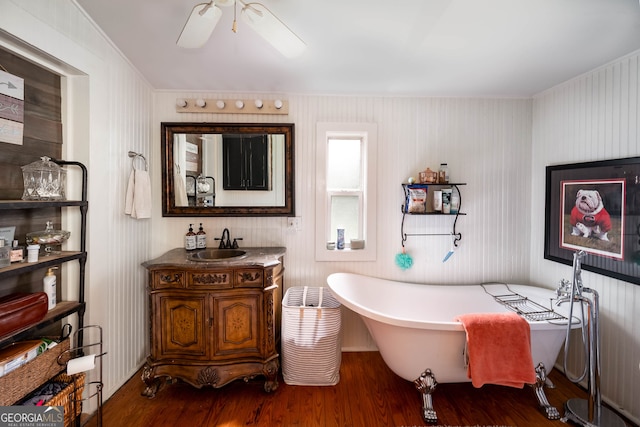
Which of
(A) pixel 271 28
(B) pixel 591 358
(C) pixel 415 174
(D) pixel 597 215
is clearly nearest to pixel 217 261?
(A) pixel 271 28

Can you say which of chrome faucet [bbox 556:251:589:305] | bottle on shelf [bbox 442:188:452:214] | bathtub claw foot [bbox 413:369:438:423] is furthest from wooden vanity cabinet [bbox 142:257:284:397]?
chrome faucet [bbox 556:251:589:305]

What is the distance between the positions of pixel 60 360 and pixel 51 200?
83cm

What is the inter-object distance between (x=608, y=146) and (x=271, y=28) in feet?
7.76

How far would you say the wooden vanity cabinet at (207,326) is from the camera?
6.07 feet

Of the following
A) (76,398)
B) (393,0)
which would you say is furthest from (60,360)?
(393,0)

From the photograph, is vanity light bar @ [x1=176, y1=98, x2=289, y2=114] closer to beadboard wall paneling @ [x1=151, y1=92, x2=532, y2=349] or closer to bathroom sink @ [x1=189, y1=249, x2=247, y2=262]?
beadboard wall paneling @ [x1=151, y1=92, x2=532, y2=349]

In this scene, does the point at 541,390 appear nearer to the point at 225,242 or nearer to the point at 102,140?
the point at 225,242

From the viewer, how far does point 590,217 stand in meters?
1.99

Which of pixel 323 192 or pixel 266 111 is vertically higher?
pixel 266 111

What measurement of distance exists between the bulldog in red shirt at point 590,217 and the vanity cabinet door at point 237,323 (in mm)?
2445

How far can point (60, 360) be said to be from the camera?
4.59ft

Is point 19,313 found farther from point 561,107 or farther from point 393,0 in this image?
point 561,107

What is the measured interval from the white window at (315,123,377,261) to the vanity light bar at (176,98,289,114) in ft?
1.34

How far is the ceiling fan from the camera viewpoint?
1.16 metres
